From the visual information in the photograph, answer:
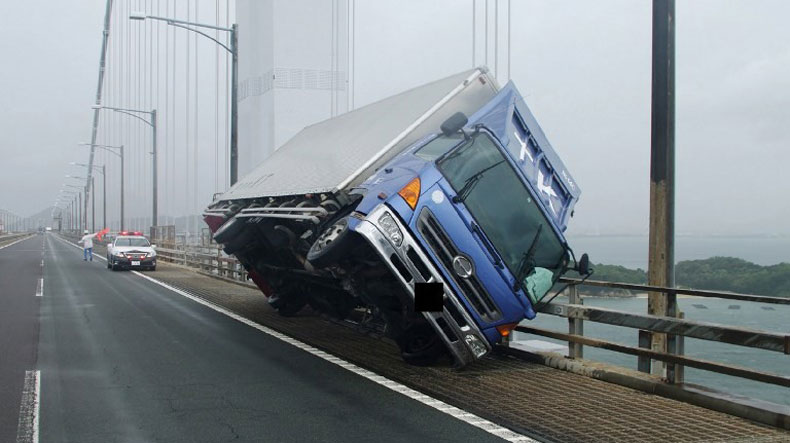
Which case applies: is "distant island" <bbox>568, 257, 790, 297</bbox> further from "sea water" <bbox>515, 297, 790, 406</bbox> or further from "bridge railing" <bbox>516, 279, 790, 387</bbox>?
"bridge railing" <bbox>516, 279, 790, 387</bbox>

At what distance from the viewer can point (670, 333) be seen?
733 centimetres

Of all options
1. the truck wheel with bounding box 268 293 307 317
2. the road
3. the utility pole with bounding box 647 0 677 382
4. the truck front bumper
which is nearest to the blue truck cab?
the truck front bumper

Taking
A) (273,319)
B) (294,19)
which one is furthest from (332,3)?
(273,319)

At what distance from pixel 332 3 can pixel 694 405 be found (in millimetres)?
26620

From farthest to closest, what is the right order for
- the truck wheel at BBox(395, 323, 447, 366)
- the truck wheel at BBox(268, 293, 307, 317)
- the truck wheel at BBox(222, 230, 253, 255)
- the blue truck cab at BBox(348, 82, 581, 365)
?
the truck wheel at BBox(268, 293, 307, 317), the truck wheel at BBox(222, 230, 253, 255), the truck wheel at BBox(395, 323, 447, 366), the blue truck cab at BBox(348, 82, 581, 365)

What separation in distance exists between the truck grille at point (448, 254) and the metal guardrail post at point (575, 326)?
1379 mm

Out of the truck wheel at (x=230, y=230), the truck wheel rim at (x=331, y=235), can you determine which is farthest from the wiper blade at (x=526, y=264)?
the truck wheel at (x=230, y=230)

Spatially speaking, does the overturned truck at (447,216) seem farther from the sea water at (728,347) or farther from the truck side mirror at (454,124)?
the sea water at (728,347)

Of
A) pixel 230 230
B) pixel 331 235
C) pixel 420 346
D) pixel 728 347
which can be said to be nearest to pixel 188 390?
pixel 331 235

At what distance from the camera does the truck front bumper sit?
7594 millimetres

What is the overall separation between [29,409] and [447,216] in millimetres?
4163

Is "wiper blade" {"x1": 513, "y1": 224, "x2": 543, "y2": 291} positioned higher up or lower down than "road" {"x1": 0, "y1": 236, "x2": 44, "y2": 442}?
higher up

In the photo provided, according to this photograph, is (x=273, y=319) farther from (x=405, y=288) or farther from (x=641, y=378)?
(x=641, y=378)

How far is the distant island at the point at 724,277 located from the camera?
7.86 meters
